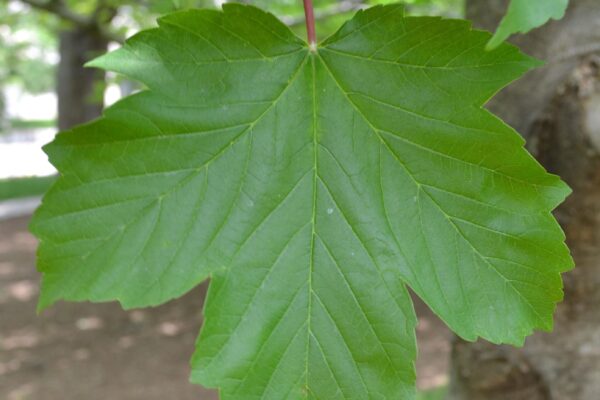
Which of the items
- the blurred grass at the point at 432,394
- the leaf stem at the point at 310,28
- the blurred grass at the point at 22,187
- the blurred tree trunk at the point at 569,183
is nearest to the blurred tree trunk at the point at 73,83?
the blurred grass at the point at 22,187

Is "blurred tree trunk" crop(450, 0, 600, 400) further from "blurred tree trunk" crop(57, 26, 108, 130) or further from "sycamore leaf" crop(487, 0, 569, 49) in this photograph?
"blurred tree trunk" crop(57, 26, 108, 130)

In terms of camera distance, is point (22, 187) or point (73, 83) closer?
point (73, 83)

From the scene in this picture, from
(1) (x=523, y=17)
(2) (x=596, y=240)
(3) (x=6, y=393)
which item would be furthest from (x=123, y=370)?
(1) (x=523, y=17)

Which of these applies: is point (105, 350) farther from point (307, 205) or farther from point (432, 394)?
point (307, 205)

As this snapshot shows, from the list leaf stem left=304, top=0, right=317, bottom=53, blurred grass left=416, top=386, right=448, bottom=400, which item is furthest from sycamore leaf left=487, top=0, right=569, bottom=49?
blurred grass left=416, top=386, right=448, bottom=400

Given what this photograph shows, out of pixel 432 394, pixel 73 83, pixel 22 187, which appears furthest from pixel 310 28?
pixel 22 187

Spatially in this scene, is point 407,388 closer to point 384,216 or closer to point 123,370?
point 384,216
